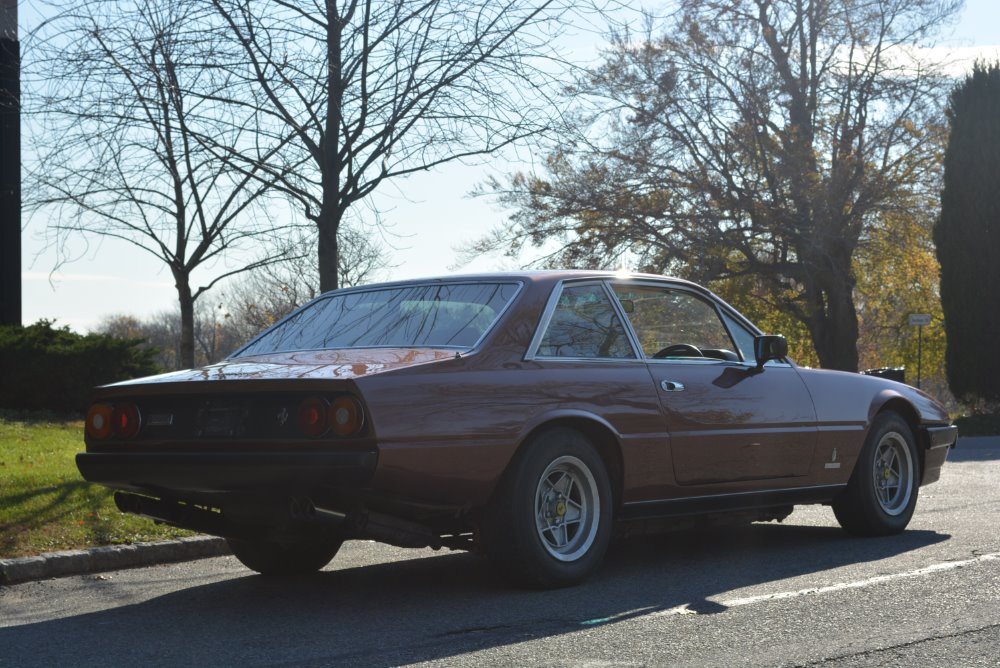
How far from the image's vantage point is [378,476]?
503 centimetres

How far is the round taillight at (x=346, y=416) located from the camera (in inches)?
198

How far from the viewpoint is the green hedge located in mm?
17828

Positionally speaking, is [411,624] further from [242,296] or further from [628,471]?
[242,296]

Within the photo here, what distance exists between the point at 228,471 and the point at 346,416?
0.59 m

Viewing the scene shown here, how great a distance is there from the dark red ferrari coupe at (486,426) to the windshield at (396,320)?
1 cm

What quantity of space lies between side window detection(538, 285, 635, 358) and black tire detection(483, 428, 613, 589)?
46 cm

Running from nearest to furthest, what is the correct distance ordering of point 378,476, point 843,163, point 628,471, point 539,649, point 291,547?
point 539,649 → point 378,476 → point 628,471 → point 291,547 → point 843,163

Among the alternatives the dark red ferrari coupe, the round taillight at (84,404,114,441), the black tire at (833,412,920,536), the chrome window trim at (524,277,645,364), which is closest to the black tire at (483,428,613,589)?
the dark red ferrari coupe

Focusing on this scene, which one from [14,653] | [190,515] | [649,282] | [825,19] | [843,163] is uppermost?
[825,19]

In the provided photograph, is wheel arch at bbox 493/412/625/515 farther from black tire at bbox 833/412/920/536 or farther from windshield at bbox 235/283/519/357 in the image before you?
black tire at bbox 833/412/920/536

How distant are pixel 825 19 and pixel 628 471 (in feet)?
84.0

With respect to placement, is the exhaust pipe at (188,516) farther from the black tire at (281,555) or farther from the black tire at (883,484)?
the black tire at (883,484)

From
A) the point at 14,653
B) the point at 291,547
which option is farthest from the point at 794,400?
the point at 14,653

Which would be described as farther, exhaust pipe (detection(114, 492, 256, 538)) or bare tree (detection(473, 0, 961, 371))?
bare tree (detection(473, 0, 961, 371))
